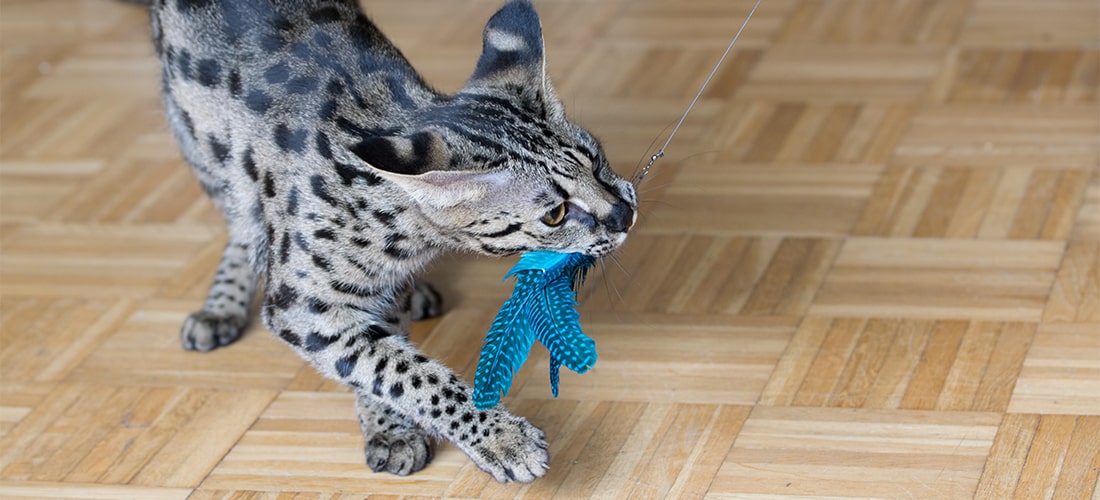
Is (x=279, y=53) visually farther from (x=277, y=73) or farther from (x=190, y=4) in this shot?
(x=190, y=4)

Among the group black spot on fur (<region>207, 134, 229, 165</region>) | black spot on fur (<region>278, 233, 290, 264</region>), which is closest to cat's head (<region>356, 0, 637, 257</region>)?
black spot on fur (<region>278, 233, 290, 264</region>)

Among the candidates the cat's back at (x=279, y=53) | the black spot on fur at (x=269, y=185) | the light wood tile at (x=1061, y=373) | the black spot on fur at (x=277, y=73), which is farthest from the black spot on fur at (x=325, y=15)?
the light wood tile at (x=1061, y=373)

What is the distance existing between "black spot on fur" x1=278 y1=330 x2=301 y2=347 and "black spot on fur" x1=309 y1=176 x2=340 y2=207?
0.98 feet

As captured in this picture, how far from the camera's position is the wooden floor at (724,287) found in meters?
2.73

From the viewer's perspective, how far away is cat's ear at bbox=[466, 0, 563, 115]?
2.75 meters

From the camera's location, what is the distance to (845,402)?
283cm

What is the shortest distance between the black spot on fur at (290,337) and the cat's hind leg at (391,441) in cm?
17

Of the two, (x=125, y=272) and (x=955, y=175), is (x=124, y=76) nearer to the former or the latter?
(x=125, y=272)

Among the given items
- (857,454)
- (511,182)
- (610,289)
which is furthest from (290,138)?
(857,454)

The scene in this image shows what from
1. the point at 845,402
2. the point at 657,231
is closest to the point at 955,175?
the point at 657,231

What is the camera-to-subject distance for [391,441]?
2779mm

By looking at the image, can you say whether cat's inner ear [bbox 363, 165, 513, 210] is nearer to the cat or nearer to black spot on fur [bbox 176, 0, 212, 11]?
the cat

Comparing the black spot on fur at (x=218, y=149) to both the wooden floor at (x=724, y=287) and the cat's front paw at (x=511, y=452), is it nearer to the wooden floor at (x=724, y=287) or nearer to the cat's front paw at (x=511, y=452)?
the wooden floor at (x=724, y=287)

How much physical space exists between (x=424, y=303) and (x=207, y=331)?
1.68 ft
